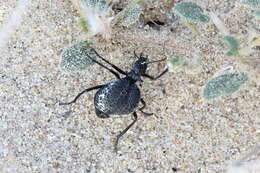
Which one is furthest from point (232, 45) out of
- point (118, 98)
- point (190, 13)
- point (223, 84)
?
point (118, 98)

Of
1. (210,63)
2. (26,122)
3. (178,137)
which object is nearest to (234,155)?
(178,137)

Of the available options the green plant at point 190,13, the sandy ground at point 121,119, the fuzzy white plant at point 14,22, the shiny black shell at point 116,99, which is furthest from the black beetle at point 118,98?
the fuzzy white plant at point 14,22

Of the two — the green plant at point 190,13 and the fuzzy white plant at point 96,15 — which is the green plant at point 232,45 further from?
the fuzzy white plant at point 96,15

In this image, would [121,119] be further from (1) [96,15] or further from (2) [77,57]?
(1) [96,15]

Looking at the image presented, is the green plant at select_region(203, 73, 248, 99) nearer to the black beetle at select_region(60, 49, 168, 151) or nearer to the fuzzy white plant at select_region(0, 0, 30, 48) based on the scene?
the black beetle at select_region(60, 49, 168, 151)

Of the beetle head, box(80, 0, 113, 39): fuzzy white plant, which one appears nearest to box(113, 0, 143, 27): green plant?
box(80, 0, 113, 39): fuzzy white plant

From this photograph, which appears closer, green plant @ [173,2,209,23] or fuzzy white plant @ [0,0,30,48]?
green plant @ [173,2,209,23]
